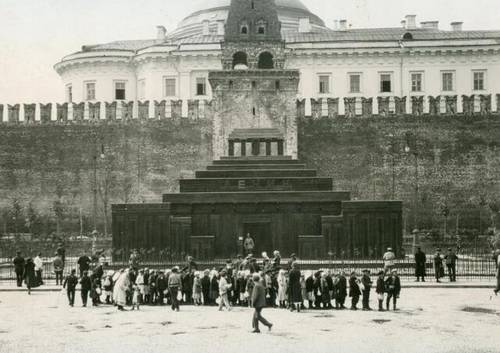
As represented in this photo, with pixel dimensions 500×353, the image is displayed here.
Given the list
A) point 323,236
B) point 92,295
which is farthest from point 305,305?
point 323,236

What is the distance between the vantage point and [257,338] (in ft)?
46.4

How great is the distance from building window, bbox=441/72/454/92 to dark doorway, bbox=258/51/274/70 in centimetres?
1365

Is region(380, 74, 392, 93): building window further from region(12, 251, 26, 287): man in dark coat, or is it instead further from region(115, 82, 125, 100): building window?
region(12, 251, 26, 287): man in dark coat

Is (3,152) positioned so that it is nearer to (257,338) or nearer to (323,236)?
(323,236)

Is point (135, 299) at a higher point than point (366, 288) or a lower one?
lower

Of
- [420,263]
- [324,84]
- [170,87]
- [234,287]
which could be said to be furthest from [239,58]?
[234,287]

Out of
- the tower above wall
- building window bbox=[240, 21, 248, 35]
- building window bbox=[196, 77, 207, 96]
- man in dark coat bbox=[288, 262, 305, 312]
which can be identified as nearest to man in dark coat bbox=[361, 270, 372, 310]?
man in dark coat bbox=[288, 262, 305, 312]

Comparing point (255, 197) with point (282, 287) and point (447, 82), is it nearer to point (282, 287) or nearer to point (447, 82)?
point (282, 287)

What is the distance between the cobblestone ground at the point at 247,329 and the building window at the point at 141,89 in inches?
1288

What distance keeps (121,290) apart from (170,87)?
33224 millimetres

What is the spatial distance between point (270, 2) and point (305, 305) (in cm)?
2364

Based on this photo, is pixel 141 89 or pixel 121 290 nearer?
pixel 121 290

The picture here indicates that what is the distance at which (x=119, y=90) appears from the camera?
52.2 m

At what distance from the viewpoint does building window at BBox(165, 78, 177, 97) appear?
5053 cm
